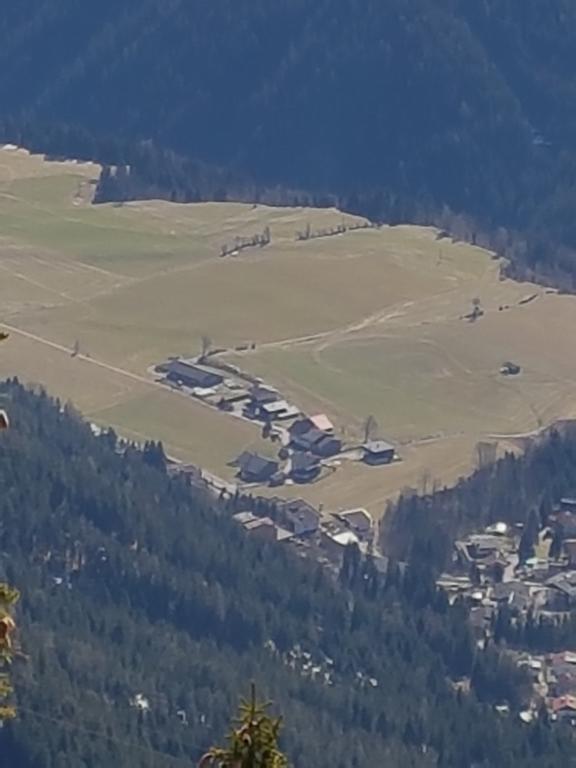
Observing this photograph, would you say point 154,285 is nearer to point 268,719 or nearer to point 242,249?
point 242,249

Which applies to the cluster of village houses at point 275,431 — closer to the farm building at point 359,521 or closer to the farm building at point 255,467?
the farm building at point 255,467

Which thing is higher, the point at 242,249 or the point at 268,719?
the point at 268,719

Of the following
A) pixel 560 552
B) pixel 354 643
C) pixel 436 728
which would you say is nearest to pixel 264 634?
pixel 354 643

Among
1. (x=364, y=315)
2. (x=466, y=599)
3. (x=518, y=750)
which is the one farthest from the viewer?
(x=364, y=315)

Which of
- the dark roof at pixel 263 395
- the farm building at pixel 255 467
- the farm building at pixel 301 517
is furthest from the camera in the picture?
the dark roof at pixel 263 395

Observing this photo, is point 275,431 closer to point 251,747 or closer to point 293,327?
point 293,327

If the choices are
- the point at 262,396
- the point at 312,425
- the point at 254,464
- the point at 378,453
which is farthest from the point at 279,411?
the point at 254,464

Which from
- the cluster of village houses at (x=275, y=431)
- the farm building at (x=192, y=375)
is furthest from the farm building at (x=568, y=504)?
the farm building at (x=192, y=375)

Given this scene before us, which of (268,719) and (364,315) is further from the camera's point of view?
(364,315)
